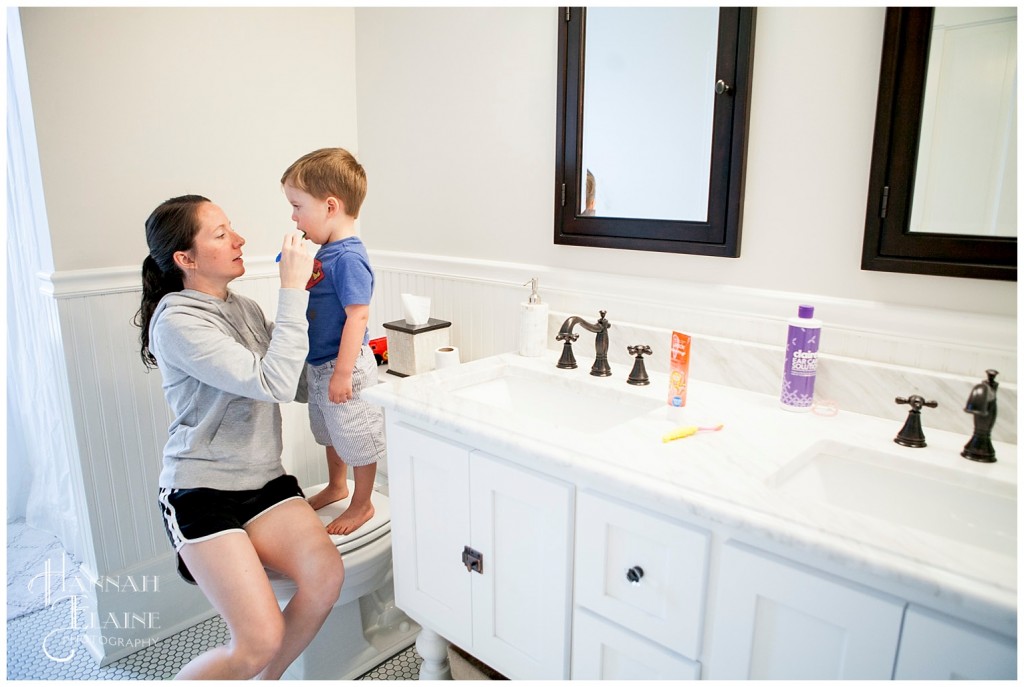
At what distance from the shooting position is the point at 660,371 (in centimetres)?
157

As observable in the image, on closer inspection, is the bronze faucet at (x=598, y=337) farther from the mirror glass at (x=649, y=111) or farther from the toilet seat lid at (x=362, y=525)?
the toilet seat lid at (x=362, y=525)

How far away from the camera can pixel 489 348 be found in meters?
1.92

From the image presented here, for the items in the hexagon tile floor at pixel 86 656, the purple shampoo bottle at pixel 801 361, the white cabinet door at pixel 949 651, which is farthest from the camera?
the hexagon tile floor at pixel 86 656

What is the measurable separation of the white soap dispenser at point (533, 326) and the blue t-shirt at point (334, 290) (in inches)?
15.1

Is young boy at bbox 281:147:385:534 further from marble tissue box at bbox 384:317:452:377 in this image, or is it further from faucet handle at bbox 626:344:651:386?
faucet handle at bbox 626:344:651:386

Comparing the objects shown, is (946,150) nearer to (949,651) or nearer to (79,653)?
(949,651)

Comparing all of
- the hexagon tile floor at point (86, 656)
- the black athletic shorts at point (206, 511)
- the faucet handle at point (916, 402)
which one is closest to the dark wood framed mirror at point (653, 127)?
the faucet handle at point (916, 402)

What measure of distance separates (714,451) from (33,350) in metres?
1.94

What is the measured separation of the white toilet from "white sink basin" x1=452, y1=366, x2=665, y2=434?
0.43m

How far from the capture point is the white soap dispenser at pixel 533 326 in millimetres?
1675

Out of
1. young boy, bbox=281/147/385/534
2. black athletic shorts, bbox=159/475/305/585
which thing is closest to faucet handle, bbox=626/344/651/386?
young boy, bbox=281/147/385/534

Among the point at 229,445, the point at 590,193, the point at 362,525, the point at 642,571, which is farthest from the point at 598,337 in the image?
the point at 229,445

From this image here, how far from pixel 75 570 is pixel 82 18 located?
5.31 ft

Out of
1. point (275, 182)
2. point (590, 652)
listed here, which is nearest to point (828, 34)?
point (590, 652)
